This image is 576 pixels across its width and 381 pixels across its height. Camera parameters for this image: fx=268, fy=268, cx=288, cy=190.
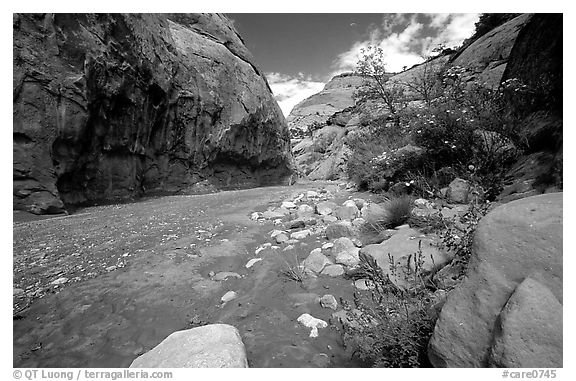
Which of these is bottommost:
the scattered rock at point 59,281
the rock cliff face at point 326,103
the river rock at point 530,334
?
the scattered rock at point 59,281

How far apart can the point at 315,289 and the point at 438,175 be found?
3206mm

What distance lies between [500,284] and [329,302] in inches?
46.9

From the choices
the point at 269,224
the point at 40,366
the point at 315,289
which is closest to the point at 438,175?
the point at 269,224

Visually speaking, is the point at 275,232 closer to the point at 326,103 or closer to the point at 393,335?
the point at 393,335

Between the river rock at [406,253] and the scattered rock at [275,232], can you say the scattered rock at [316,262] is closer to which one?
the river rock at [406,253]

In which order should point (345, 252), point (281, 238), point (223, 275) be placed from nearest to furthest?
1. point (223, 275)
2. point (345, 252)
3. point (281, 238)

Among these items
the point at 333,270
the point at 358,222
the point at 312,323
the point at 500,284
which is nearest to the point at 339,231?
Result: the point at 358,222

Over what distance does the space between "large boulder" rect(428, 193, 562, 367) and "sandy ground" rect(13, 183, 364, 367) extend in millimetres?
646

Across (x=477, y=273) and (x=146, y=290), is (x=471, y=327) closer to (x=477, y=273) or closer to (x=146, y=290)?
(x=477, y=273)

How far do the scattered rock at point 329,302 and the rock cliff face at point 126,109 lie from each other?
599cm

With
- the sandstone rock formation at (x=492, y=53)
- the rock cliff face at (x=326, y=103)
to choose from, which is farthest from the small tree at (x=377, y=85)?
the rock cliff face at (x=326, y=103)

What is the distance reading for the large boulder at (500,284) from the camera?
1234 millimetres

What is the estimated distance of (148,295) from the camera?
2.46 m

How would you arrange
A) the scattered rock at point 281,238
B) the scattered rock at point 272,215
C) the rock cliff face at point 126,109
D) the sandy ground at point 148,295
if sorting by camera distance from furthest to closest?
the rock cliff face at point 126,109
the scattered rock at point 272,215
the scattered rock at point 281,238
the sandy ground at point 148,295
